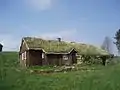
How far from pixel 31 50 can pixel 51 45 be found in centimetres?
466

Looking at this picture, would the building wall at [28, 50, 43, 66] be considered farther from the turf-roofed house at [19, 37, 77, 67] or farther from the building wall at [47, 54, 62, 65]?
the building wall at [47, 54, 62, 65]

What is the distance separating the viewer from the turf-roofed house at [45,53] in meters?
42.7

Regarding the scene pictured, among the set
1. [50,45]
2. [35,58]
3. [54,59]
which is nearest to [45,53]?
[35,58]

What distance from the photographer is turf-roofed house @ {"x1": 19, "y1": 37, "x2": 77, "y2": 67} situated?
4269 cm

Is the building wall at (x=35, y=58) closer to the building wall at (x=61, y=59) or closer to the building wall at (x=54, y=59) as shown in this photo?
the building wall at (x=54, y=59)

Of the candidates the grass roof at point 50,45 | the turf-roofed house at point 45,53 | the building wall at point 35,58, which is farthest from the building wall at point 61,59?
the building wall at point 35,58

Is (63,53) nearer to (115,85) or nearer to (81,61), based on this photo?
(81,61)

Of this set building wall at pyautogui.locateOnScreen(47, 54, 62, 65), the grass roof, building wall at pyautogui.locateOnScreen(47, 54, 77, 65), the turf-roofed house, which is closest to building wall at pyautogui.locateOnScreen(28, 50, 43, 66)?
the turf-roofed house

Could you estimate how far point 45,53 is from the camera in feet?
142

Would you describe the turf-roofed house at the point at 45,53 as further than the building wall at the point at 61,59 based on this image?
No

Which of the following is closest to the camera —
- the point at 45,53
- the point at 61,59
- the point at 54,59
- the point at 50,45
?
the point at 45,53

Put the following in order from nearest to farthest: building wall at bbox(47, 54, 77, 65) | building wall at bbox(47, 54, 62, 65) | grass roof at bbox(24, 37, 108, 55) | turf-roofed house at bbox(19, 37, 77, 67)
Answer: turf-roofed house at bbox(19, 37, 77, 67) < grass roof at bbox(24, 37, 108, 55) < building wall at bbox(47, 54, 62, 65) < building wall at bbox(47, 54, 77, 65)

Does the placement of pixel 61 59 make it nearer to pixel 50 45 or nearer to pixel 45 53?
pixel 50 45

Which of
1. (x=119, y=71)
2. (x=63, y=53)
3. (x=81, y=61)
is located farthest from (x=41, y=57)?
(x=119, y=71)
